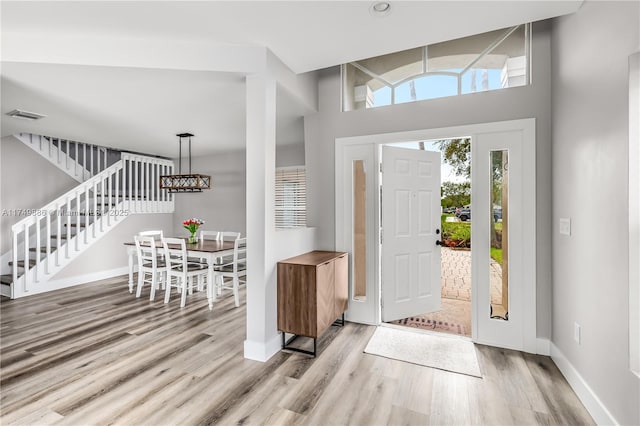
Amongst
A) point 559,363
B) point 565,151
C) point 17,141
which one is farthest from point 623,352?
point 17,141

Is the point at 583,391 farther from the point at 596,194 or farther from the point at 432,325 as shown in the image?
the point at 432,325

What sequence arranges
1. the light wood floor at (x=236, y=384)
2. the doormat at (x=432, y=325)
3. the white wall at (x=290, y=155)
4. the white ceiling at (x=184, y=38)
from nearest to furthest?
the light wood floor at (x=236, y=384) → the white ceiling at (x=184, y=38) → the doormat at (x=432, y=325) → the white wall at (x=290, y=155)

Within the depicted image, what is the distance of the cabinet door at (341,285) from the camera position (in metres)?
3.02

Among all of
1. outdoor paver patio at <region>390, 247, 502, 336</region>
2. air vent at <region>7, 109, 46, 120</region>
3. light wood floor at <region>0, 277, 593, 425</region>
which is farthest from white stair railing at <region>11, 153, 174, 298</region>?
outdoor paver patio at <region>390, 247, 502, 336</region>

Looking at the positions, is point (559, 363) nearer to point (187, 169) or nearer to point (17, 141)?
point (187, 169)

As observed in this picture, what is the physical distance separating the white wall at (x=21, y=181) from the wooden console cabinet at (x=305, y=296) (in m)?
5.34

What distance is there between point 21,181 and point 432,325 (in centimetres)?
683

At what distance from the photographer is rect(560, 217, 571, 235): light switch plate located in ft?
7.31

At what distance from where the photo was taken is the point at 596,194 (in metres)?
1.84

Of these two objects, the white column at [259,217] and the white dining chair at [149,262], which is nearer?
the white column at [259,217]

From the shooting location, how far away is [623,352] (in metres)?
1.56

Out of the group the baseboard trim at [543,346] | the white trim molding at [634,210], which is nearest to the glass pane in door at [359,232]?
the baseboard trim at [543,346]

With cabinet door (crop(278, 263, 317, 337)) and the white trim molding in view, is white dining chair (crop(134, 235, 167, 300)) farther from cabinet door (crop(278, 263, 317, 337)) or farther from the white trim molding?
the white trim molding

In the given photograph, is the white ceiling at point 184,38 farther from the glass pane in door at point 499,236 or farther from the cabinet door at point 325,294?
the cabinet door at point 325,294
